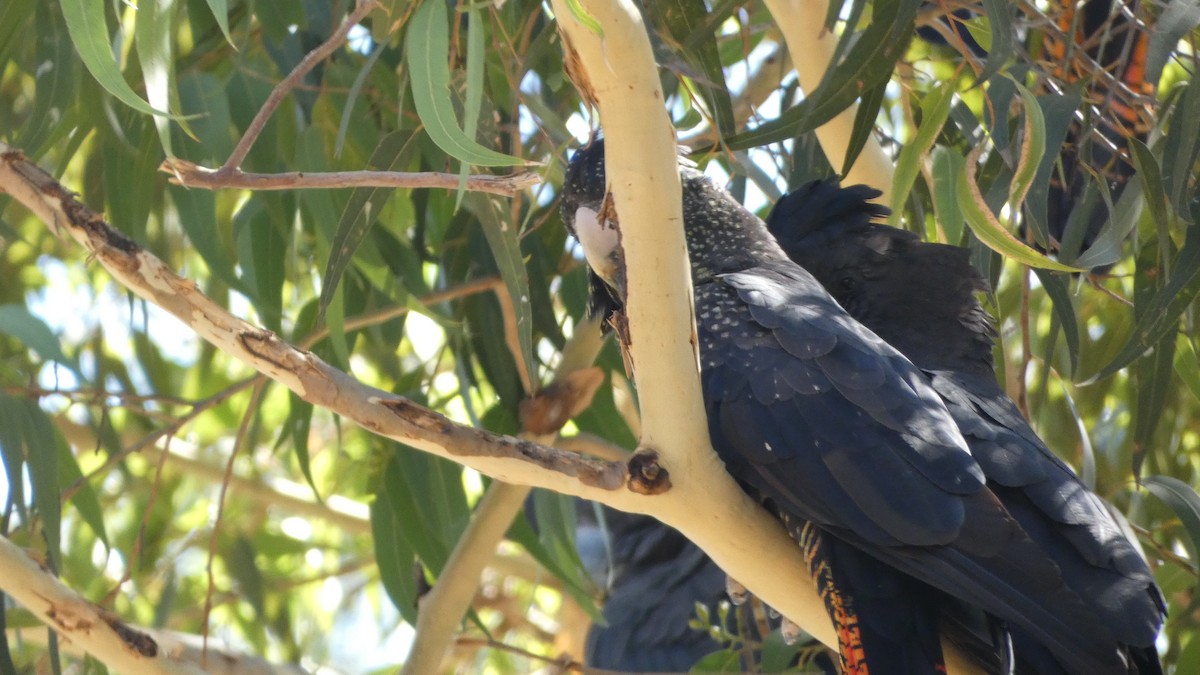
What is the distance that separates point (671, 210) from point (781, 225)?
795 millimetres

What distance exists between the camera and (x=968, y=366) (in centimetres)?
158

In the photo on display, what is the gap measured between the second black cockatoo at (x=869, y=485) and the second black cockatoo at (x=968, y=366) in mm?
42

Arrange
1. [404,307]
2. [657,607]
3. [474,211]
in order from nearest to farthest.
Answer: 1. [474,211]
2. [404,307]
3. [657,607]

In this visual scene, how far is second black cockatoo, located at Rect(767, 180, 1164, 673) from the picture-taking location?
1.24 metres

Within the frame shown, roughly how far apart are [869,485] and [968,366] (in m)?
0.40

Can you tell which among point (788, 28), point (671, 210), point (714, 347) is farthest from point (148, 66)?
point (788, 28)

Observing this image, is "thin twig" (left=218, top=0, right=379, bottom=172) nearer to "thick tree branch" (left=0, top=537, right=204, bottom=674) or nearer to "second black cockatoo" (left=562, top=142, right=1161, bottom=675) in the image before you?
"second black cockatoo" (left=562, top=142, right=1161, bottom=675)

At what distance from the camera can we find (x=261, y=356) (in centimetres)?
110

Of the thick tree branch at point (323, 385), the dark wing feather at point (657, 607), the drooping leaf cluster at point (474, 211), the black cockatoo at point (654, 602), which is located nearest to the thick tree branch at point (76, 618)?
the drooping leaf cluster at point (474, 211)

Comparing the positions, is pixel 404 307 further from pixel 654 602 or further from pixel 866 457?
pixel 654 602

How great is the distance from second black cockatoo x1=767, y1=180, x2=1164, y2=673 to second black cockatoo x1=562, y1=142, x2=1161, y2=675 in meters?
0.04

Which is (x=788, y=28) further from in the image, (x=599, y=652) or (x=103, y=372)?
(x=103, y=372)

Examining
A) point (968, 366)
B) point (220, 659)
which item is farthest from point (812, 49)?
point (220, 659)

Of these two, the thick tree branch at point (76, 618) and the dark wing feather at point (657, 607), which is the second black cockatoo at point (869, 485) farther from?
the dark wing feather at point (657, 607)
